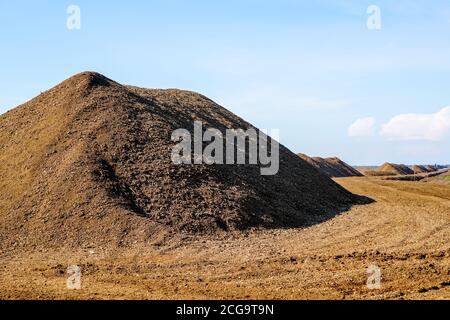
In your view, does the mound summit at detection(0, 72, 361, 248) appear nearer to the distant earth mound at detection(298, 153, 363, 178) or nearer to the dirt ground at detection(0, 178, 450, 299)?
the dirt ground at detection(0, 178, 450, 299)

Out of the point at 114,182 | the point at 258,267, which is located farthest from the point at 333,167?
the point at 258,267

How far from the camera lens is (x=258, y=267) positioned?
14.4m

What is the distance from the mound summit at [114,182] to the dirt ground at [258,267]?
1421mm

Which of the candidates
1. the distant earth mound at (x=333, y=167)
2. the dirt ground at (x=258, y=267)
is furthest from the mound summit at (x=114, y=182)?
the distant earth mound at (x=333, y=167)

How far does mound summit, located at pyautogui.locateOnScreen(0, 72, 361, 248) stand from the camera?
60.4 feet

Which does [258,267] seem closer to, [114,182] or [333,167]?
[114,182]

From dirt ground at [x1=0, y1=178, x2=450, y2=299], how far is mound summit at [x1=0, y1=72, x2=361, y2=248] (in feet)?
4.66

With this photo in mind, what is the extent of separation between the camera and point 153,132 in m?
24.4

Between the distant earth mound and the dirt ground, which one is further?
the distant earth mound

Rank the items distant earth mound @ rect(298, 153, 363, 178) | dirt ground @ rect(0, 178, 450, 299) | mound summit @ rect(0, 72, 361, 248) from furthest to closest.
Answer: distant earth mound @ rect(298, 153, 363, 178) → mound summit @ rect(0, 72, 361, 248) → dirt ground @ rect(0, 178, 450, 299)

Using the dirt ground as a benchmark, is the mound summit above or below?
above

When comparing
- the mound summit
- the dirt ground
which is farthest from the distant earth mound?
the dirt ground

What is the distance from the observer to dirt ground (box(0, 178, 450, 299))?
1189 centimetres

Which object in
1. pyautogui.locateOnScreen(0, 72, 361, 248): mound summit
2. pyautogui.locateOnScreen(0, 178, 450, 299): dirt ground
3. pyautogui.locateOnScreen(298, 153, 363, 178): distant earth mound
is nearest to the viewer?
pyautogui.locateOnScreen(0, 178, 450, 299): dirt ground
